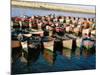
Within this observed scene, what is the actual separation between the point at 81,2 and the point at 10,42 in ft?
3.55

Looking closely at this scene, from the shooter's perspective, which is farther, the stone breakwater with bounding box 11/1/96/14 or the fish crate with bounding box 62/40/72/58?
the fish crate with bounding box 62/40/72/58

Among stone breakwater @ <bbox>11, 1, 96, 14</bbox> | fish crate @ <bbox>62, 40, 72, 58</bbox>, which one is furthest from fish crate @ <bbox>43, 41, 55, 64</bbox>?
stone breakwater @ <bbox>11, 1, 96, 14</bbox>

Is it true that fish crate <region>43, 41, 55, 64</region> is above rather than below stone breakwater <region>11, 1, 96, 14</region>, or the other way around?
below

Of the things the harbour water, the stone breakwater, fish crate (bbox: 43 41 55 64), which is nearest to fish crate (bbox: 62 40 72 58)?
the harbour water

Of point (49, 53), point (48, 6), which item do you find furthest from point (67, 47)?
point (48, 6)

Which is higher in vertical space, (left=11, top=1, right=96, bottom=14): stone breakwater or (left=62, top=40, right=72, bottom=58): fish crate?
(left=11, top=1, right=96, bottom=14): stone breakwater

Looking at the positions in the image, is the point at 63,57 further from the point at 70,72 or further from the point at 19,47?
the point at 19,47

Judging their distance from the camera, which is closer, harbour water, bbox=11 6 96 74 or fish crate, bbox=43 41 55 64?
harbour water, bbox=11 6 96 74

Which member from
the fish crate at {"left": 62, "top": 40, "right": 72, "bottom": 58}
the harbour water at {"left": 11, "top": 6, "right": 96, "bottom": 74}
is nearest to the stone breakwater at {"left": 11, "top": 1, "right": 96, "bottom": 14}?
the harbour water at {"left": 11, "top": 6, "right": 96, "bottom": 74}

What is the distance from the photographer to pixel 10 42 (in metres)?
2.37

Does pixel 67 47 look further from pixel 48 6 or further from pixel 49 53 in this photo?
pixel 48 6

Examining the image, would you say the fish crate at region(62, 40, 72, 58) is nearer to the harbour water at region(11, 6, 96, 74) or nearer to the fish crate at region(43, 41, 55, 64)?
the harbour water at region(11, 6, 96, 74)

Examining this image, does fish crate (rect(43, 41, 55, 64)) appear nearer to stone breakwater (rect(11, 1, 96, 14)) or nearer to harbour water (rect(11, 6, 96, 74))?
harbour water (rect(11, 6, 96, 74))

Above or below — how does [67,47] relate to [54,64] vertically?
above
